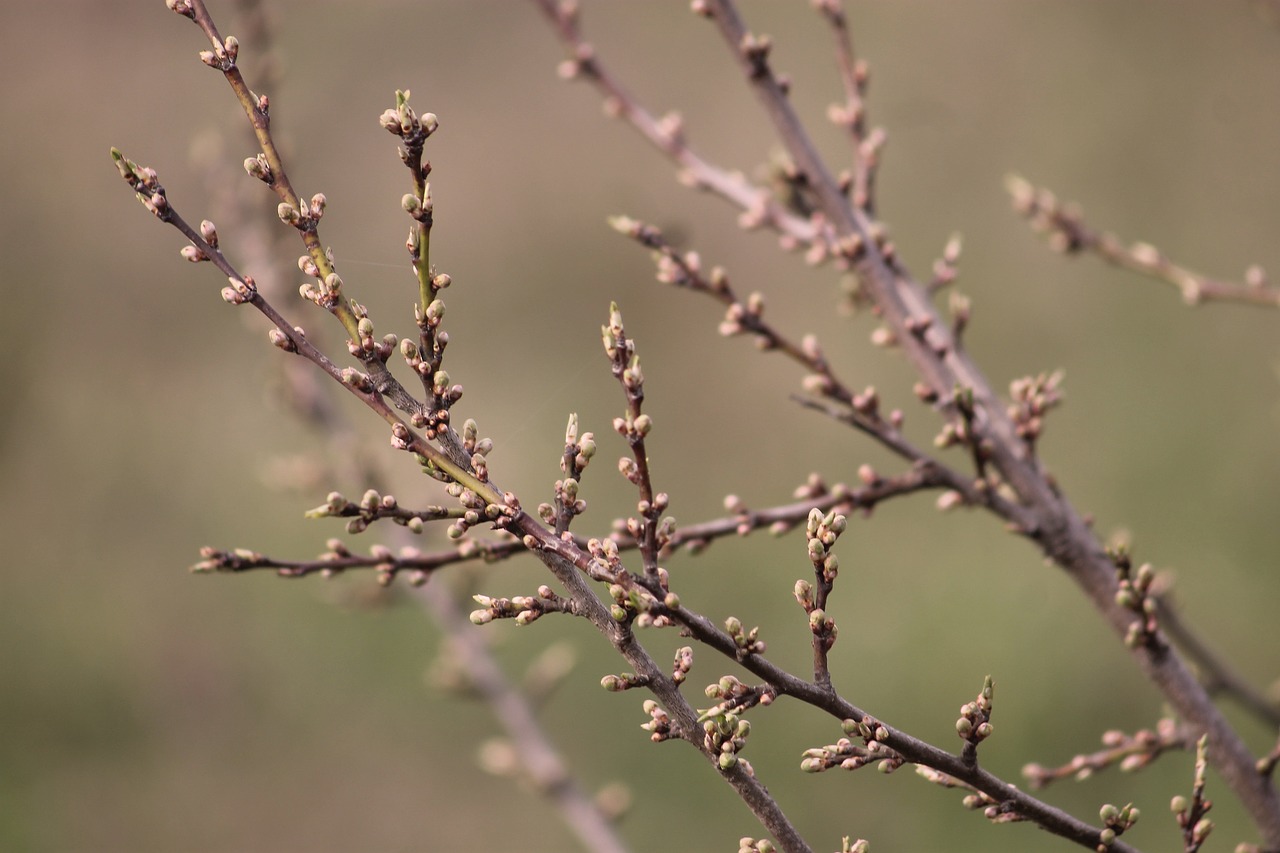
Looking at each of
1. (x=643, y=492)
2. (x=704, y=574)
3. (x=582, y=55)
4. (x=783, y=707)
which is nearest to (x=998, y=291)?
(x=704, y=574)

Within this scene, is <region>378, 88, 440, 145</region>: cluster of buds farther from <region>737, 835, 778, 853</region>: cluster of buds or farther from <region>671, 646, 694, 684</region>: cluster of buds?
<region>737, 835, 778, 853</region>: cluster of buds

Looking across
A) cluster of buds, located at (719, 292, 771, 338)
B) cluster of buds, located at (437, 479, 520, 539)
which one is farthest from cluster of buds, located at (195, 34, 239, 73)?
cluster of buds, located at (719, 292, 771, 338)

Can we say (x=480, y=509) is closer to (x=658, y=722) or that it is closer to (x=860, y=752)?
(x=658, y=722)

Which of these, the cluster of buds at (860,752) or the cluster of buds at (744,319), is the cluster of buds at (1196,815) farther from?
the cluster of buds at (744,319)

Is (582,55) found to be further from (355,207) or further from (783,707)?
(355,207)

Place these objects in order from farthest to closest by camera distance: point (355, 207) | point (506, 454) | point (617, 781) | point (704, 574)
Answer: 1. point (355, 207)
2. point (506, 454)
3. point (704, 574)
4. point (617, 781)

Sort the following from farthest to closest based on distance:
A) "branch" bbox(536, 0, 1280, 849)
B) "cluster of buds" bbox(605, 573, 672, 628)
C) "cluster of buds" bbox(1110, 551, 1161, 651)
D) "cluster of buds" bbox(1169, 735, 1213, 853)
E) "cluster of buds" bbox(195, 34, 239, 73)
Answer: "branch" bbox(536, 0, 1280, 849) → "cluster of buds" bbox(1110, 551, 1161, 651) → "cluster of buds" bbox(1169, 735, 1213, 853) → "cluster of buds" bbox(195, 34, 239, 73) → "cluster of buds" bbox(605, 573, 672, 628)
